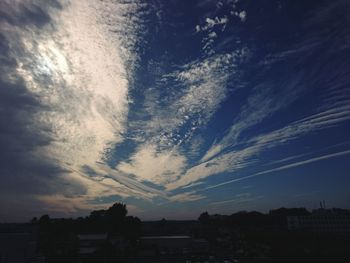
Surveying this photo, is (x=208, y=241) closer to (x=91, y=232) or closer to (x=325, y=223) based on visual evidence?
(x=91, y=232)

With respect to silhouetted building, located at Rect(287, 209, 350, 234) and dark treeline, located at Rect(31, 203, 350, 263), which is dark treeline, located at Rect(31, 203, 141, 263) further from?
silhouetted building, located at Rect(287, 209, 350, 234)

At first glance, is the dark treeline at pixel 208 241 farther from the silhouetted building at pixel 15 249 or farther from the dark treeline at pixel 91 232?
the silhouetted building at pixel 15 249

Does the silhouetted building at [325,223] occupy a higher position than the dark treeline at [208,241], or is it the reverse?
the silhouetted building at [325,223]

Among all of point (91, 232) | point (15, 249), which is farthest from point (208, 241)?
point (15, 249)

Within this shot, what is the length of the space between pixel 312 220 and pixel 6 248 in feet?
274

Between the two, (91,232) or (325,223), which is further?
(325,223)

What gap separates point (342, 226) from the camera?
259 ft

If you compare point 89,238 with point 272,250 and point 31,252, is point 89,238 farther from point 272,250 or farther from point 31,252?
point 272,250

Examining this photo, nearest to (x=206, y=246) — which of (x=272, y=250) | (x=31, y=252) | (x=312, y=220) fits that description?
(x=272, y=250)

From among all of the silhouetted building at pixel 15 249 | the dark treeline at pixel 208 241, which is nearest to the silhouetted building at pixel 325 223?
the dark treeline at pixel 208 241

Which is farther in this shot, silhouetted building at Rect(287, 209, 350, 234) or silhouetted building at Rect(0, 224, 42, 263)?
silhouetted building at Rect(287, 209, 350, 234)

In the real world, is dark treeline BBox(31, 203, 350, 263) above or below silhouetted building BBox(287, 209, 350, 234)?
below

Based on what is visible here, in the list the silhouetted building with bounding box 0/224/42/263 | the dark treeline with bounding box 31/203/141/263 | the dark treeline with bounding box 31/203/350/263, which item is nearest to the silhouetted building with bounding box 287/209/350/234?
the dark treeline with bounding box 31/203/350/263

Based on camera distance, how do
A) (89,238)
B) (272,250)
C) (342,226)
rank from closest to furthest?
(272,250)
(89,238)
(342,226)
